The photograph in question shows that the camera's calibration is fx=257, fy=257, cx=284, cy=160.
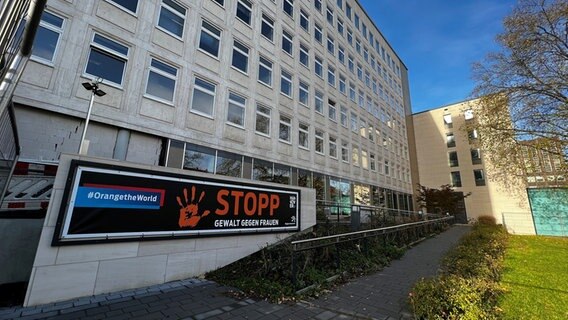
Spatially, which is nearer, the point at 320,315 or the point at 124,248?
the point at 320,315

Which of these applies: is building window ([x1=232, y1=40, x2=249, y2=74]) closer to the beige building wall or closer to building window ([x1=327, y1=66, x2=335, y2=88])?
building window ([x1=327, y1=66, x2=335, y2=88])

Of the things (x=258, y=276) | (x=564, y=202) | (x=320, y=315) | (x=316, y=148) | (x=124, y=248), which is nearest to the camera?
(x=320, y=315)

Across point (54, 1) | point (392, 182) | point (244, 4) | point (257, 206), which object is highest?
point (244, 4)

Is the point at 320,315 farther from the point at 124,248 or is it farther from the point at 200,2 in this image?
the point at 200,2

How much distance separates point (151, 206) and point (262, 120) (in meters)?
10.3

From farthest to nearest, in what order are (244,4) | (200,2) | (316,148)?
(316,148) → (244,4) → (200,2)

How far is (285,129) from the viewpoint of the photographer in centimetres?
1680

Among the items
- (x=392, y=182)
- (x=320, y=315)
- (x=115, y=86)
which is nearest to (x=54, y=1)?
(x=115, y=86)

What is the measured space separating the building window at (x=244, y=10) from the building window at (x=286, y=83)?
12.5ft

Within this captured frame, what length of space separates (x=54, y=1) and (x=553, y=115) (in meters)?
20.5

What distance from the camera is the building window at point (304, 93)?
62.1ft

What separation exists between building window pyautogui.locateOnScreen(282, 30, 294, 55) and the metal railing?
13.7m

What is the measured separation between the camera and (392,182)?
30266mm

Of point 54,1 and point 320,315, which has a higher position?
point 54,1
